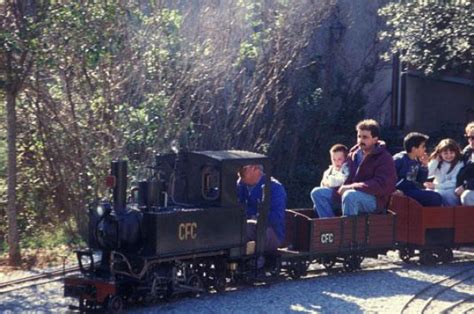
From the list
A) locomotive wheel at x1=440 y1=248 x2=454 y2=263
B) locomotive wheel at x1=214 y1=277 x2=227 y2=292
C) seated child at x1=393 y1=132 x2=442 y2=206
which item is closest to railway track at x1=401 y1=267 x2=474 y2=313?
locomotive wheel at x1=440 y1=248 x2=454 y2=263

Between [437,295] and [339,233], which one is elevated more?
[339,233]

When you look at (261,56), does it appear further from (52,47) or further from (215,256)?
(215,256)

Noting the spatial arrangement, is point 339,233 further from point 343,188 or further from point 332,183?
point 332,183

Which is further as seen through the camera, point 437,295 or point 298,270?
point 298,270

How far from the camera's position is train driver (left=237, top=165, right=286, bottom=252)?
12.5 meters

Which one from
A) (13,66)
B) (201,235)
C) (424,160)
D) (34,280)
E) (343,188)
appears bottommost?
(34,280)

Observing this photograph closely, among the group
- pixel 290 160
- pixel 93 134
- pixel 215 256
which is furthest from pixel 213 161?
pixel 290 160

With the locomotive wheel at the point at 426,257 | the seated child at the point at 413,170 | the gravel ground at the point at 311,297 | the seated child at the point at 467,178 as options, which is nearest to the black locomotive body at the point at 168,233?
the gravel ground at the point at 311,297

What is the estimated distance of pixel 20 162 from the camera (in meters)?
15.7

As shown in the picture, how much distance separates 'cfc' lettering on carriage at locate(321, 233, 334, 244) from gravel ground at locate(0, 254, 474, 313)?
0.50m

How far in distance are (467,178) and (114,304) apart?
20.0ft

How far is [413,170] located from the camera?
1465 cm

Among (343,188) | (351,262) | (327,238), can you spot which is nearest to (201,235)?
(327,238)

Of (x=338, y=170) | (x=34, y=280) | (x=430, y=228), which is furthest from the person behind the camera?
(x=430, y=228)
